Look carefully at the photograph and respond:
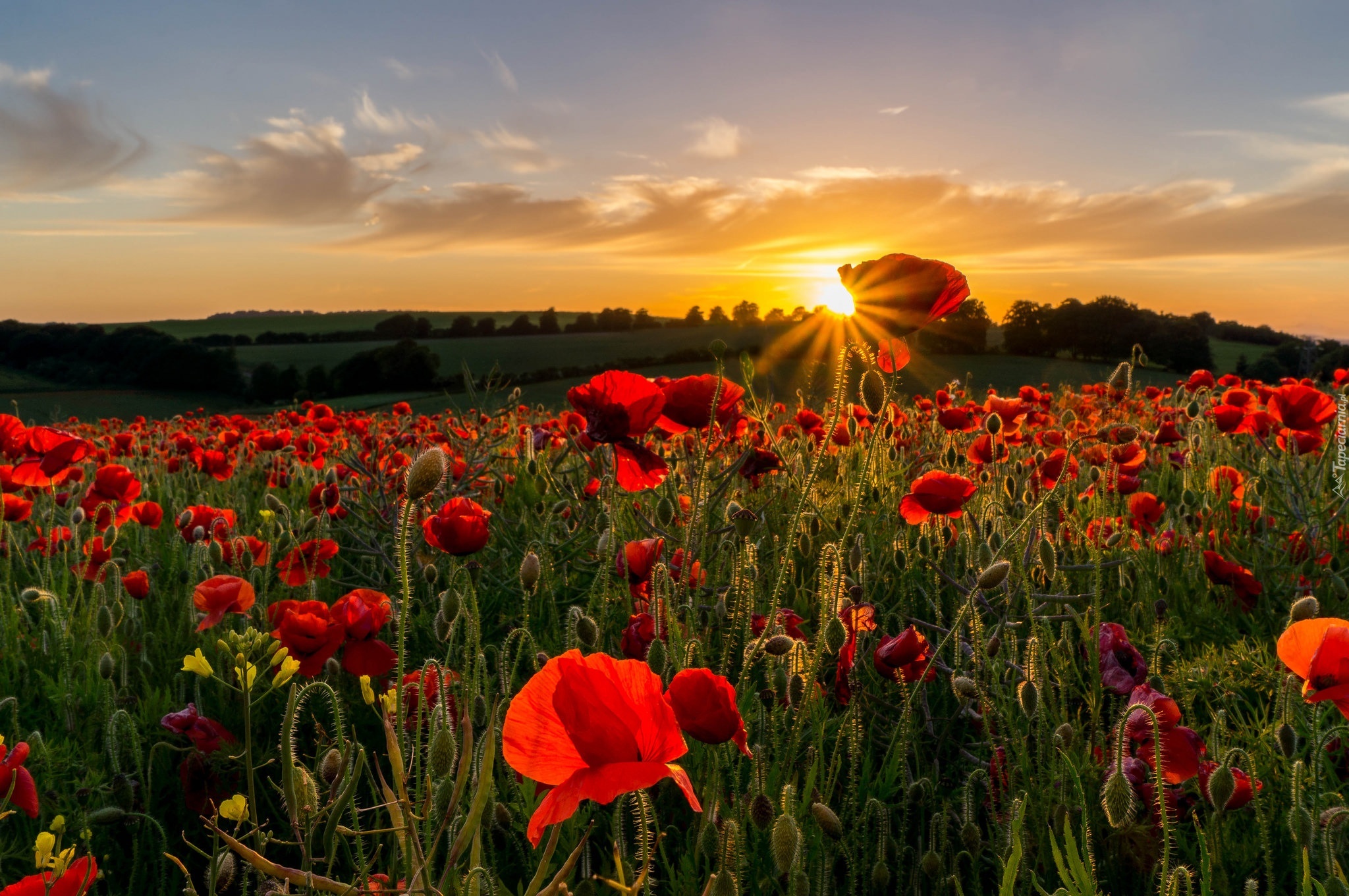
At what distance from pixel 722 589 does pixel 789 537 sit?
149cm

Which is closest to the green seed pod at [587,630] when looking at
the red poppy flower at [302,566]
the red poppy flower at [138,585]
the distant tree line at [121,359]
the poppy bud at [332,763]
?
the poppy bud at [332,763]

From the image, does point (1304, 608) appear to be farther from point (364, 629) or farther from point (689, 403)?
point (364, 629)

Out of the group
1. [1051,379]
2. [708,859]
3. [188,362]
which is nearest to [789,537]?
[708,859]

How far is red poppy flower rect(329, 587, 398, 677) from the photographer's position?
1.84m

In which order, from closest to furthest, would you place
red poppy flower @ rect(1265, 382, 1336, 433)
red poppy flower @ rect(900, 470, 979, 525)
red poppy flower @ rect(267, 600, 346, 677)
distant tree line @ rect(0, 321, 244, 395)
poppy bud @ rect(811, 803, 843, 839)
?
poppy bud @ rect(811, 803, 843, 839) → red poppy flower @ rect(267, 600, 346, 677) → red poppy flower @ rect(900, 470, 979, 525) → red poppy flower @ rect(1265, 382, 1336, 433) → distant tree line @ rect(0, 321, 244, 395)

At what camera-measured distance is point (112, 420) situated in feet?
34.3

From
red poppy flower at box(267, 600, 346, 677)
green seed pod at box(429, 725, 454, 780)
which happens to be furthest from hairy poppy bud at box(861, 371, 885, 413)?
red poppy flower at box(267, 600, 346, 677)

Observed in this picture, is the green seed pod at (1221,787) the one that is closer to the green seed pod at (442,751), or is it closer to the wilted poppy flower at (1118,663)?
the wilted poppy flower at (1118,663)

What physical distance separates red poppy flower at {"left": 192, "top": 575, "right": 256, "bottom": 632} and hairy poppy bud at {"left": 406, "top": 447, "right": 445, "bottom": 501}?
1.35 m

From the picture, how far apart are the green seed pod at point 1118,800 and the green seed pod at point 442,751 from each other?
93 cm

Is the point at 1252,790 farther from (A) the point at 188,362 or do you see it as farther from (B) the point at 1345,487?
(A) the point at 188,362

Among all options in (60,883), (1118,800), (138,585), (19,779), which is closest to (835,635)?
(1118,800)

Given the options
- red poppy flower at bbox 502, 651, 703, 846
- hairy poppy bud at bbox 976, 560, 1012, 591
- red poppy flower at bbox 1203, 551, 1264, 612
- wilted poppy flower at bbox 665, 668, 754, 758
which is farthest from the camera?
red poppy flower at bbox 1203, 551, 1264, 612

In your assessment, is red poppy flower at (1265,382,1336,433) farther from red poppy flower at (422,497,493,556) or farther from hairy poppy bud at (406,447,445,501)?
hairy poppy bud at (406,447,445,501)
